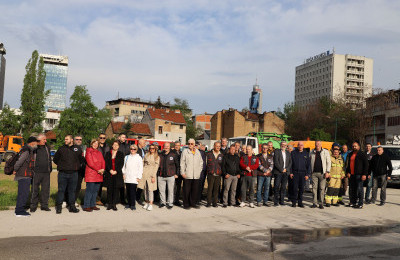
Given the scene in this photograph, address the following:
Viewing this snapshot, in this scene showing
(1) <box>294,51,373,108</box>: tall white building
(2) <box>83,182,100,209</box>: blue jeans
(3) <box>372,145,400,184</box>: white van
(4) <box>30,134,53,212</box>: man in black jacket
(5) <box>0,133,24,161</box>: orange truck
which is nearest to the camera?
(4) <box>30,134,53,212</box>: man in black jacket

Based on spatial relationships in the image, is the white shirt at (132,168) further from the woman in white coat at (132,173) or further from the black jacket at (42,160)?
the black jacket at (42,160)

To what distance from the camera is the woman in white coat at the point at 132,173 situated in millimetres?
10805

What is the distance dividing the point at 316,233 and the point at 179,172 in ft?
15.8

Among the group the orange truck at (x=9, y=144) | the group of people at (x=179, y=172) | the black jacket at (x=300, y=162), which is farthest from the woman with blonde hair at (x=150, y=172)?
the orange truck at (x=9, y=144)

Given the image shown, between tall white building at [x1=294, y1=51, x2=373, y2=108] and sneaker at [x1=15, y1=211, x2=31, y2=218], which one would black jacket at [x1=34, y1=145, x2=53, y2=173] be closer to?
sneaker at [x1=15, y1=211, x2=31, y2=218]

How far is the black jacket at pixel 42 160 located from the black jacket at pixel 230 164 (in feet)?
16.1

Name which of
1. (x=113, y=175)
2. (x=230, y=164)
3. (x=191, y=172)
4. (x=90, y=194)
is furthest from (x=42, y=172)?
(x=230, y=164)

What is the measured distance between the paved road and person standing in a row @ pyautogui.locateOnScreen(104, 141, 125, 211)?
16.3 inches

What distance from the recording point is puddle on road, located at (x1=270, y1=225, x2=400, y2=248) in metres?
7.48

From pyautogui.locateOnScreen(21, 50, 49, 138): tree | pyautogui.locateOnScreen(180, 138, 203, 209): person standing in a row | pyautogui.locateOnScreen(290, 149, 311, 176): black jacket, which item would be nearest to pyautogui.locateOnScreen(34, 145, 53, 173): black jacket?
pyautogui.locateOnScreen(180, 138, 203, 209): person standing in a row

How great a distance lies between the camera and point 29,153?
970cm

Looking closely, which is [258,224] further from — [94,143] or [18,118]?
[18,118]

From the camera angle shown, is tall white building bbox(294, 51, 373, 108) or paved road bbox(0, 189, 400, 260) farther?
tall white building bbox(294, 51, 373, 108)

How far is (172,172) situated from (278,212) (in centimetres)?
315
